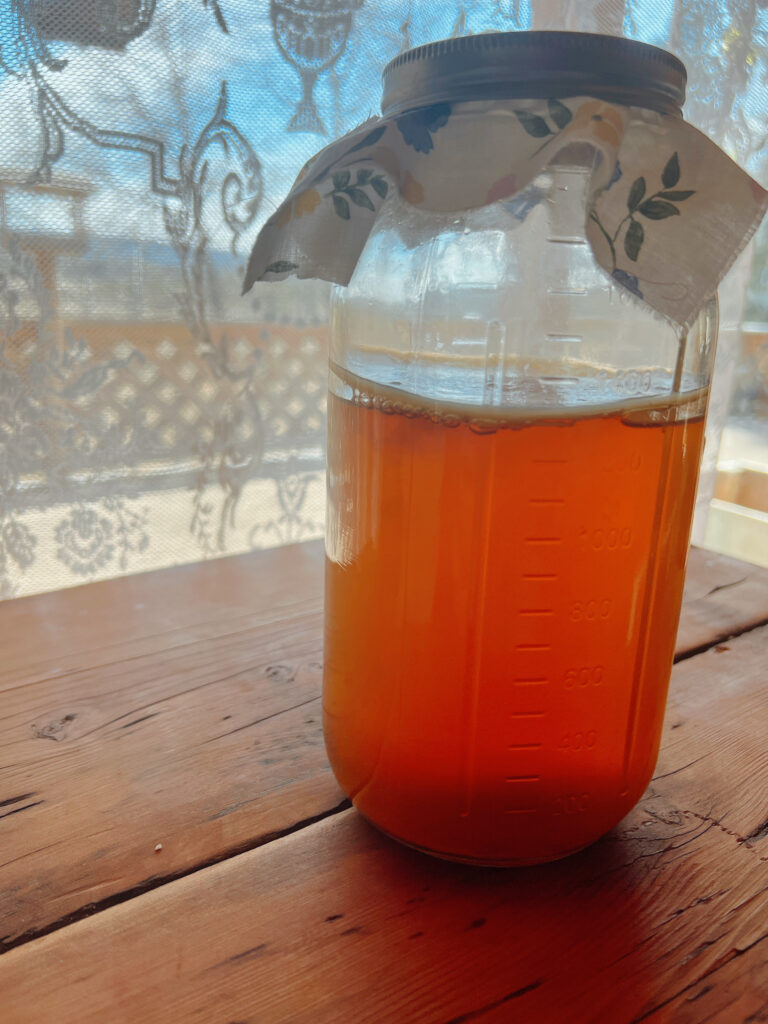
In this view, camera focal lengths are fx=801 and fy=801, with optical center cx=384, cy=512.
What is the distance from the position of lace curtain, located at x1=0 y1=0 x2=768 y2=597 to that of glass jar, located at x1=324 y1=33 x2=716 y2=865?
0.47m

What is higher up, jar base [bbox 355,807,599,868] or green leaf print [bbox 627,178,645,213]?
green leaf print [bbox 627,178,645,213]

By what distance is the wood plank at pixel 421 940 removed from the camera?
A: 0.34 m

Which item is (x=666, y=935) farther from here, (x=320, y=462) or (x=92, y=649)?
(x=320, y=462)

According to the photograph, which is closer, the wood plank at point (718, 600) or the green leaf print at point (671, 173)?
the green leaf print at point (671, 173)

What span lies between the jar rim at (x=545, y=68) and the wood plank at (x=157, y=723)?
387mm

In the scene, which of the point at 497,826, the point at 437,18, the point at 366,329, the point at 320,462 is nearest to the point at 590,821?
the point at 497,826

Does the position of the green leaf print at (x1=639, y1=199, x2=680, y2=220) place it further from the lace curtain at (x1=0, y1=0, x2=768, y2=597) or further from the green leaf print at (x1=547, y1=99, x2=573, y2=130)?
the lace curtain at (x1=0, y1=0, x2=768, y2=597)

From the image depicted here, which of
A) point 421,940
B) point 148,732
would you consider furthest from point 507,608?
point 148,732

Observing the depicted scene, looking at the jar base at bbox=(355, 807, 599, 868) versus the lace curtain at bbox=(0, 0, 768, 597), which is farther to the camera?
the lace curtain at bbox=(0, 0, 768, 597)

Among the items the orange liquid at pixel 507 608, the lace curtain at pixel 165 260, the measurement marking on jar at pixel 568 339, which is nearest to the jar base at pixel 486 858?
the orange liquid at pixel 507 608

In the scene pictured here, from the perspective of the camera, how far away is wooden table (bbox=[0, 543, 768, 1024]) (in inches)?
13.7

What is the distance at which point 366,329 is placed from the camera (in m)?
0.43

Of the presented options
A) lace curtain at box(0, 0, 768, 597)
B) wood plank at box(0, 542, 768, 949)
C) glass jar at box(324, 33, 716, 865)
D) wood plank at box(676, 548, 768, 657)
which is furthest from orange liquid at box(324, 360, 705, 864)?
lace curtain at box(0, 0, 768, 597)

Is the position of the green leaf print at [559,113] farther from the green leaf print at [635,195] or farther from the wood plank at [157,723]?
the wood plank at [157,723]
